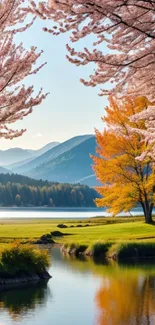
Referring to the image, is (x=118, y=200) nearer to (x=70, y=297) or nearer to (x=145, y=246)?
(x=145, y=246)

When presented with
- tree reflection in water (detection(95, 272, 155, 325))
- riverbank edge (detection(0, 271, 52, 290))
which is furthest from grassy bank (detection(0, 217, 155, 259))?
tree reflection in water (detection(95, 272, 155, 325))

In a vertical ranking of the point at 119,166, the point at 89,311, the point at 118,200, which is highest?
the point at 119,166

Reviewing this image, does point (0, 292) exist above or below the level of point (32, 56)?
below

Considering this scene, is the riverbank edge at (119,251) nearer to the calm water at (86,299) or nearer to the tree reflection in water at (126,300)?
the calm water at (86,299)

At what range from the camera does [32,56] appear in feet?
43.2

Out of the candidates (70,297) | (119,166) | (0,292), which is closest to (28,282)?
(0,292)

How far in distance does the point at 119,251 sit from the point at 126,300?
1304cm

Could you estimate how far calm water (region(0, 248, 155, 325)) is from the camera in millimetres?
16672

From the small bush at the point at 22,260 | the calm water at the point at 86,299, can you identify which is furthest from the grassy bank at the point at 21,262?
the calm water at the point at 86,299

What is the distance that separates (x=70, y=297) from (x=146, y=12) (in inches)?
530

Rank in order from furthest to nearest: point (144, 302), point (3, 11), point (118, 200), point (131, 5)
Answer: point (118, 200), point (144, 302), point (3, 11), point (131, 5)

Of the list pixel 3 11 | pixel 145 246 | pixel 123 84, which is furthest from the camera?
pixel 145 246

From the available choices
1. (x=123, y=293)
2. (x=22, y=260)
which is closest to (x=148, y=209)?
(x=22, y=260)

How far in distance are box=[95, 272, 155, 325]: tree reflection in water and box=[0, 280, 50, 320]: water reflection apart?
2.29m
